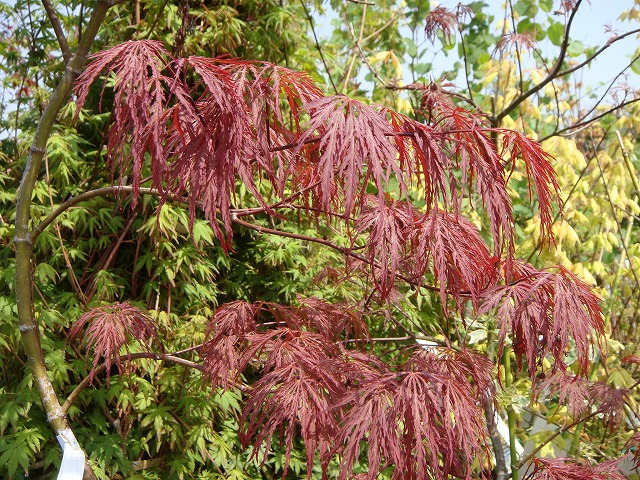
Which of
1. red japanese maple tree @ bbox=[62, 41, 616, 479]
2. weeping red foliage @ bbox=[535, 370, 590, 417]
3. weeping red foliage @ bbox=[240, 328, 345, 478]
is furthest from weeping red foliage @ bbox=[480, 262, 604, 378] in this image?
weeping red foliage @ bbox=[535, 370, 590, 417]

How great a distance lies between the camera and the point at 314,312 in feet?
5.24

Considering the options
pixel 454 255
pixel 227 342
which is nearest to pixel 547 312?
pixel 454 255

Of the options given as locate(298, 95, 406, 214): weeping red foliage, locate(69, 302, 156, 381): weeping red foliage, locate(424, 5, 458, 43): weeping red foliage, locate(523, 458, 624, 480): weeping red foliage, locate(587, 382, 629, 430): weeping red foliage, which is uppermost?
locate(424, 5, 458, 43): weeping red foliage

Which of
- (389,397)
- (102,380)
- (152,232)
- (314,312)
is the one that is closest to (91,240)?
(152,232)

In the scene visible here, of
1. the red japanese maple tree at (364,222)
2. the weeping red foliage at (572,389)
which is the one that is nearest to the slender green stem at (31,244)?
the red japanese maple tree at (364,222)

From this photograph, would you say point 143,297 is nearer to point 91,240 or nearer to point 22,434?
point 91,240

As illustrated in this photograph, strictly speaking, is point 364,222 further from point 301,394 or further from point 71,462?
point 71,462

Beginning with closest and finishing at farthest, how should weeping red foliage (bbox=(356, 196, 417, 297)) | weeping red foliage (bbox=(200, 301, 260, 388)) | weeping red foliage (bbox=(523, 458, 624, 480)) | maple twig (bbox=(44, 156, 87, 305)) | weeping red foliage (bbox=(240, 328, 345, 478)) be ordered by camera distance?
weeping red foliage (bbox=(356, 196, 417, 297)) < weeping red foliage (bbox=(240, 328, 345, 478)) < weeping red foliage (bbox=(523, 458, 624, 480)) < weeping red foliage (bbox=(200, 301, 260, 388)) < maple twig (bbox=(44, 156, 87, 305))

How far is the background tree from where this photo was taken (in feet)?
3.58

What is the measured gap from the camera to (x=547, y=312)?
1271mm

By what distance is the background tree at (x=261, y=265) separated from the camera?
1090mm

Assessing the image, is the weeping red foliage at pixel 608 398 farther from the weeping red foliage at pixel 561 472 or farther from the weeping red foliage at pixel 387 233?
the weeping red foliage at pixel 387 233

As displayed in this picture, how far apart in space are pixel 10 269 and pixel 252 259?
2.49 feet

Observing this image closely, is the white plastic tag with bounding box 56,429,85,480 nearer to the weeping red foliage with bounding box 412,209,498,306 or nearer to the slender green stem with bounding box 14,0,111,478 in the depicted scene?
the slender green stem with bounding box 14,0,111,478
